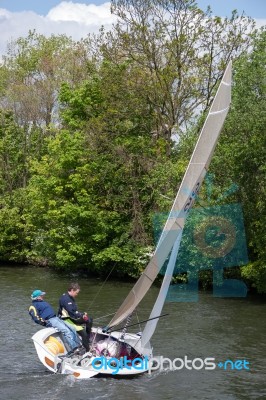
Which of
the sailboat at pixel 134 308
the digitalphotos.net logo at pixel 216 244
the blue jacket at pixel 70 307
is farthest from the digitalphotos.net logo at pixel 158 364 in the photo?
the digitalphotos.net logo at pixel 216 244

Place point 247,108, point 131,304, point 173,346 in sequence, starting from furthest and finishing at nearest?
1. point 247,108
2. point 173,346
3. point 131,304

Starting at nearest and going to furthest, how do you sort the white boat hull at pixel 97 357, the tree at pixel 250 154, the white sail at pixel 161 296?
the white boat hull at pixel 97 357 → the white sail at pixel 161 296 → the tree at pixel 250 154

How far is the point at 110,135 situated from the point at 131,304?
2044 cm

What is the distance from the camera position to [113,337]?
1700 centimetres

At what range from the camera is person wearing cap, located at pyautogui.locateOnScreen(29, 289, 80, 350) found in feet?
54.7

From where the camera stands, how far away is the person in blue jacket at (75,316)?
16.8 metres

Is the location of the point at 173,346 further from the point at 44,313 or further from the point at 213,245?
the point at 213,245

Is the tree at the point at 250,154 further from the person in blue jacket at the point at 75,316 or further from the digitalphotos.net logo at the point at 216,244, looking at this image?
the person in blue jacket at the point at 75,316

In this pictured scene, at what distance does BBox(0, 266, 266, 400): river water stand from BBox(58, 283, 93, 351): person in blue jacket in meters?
1.06

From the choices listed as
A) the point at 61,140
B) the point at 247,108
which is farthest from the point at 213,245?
the point at 61,140

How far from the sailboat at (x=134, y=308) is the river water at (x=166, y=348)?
33 cm

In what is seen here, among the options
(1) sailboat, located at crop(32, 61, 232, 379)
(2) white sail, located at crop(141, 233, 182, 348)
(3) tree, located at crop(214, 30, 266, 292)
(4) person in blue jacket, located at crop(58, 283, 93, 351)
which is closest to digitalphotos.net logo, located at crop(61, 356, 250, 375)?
(1) sailboat, located at crop(32, 61, 232, 379)

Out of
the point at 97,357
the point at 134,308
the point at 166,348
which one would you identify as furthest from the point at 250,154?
the point at 97,357

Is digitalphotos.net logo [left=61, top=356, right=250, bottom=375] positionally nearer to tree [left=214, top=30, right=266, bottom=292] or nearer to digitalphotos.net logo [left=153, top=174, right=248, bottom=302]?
tree [left=214, top=30, right=266, bottom=292]
